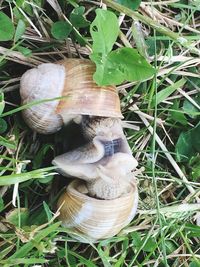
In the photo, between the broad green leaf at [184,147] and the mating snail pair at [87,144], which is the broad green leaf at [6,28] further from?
the broad green leaf at [184,147]

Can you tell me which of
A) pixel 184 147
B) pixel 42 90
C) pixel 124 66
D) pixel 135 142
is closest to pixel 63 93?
pixel 42 90

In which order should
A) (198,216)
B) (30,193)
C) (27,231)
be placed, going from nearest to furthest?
(27,231) → (30,193) → (198,216)

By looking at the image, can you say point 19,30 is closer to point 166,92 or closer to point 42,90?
point 42,90

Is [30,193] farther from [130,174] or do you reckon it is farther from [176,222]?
[176,222]

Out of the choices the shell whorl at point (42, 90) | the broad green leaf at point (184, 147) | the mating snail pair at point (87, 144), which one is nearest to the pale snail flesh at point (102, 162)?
the mating snail pair at point (87, 144)

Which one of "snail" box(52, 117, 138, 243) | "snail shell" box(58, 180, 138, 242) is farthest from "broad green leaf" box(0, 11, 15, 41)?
"snail shell" box(58, 180, 138, 242)

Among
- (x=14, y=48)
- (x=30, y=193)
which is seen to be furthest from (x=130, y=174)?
(x=14, y=48)
